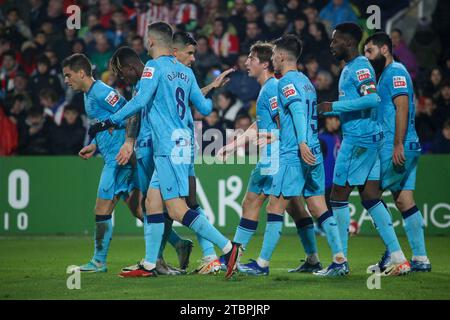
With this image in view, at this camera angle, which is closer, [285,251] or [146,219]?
[146,219]

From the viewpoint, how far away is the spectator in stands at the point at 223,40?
1683 cm

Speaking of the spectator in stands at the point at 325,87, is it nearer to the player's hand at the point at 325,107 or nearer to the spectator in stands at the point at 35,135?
the spectator in stands at the point at 35,135

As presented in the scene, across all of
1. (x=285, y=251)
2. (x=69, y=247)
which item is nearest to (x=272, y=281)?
(x=285, y=251)

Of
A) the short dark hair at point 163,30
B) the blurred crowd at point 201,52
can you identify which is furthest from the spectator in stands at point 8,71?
the short dark hair at point 163,30

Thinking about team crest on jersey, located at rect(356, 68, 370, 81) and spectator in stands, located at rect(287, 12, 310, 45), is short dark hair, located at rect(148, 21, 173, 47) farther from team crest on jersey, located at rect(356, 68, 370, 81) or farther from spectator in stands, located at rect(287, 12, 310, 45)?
spectator in stands, located at rect(287, 12, 310, 45)

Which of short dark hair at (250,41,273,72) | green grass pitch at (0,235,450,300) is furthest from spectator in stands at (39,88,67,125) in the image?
short dark hair at (250,41,273,72)

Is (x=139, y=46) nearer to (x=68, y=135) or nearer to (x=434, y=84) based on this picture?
(x=68, y=135)

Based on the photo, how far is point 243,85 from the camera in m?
16.1

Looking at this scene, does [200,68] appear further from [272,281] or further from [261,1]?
[272,281]

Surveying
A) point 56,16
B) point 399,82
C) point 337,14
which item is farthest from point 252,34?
point 399,82

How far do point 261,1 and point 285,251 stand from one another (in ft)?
23.6

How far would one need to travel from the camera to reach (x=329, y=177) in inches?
548

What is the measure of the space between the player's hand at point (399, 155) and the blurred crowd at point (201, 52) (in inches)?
190

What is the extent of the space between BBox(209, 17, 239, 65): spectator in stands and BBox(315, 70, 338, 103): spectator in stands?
7.45 feet
